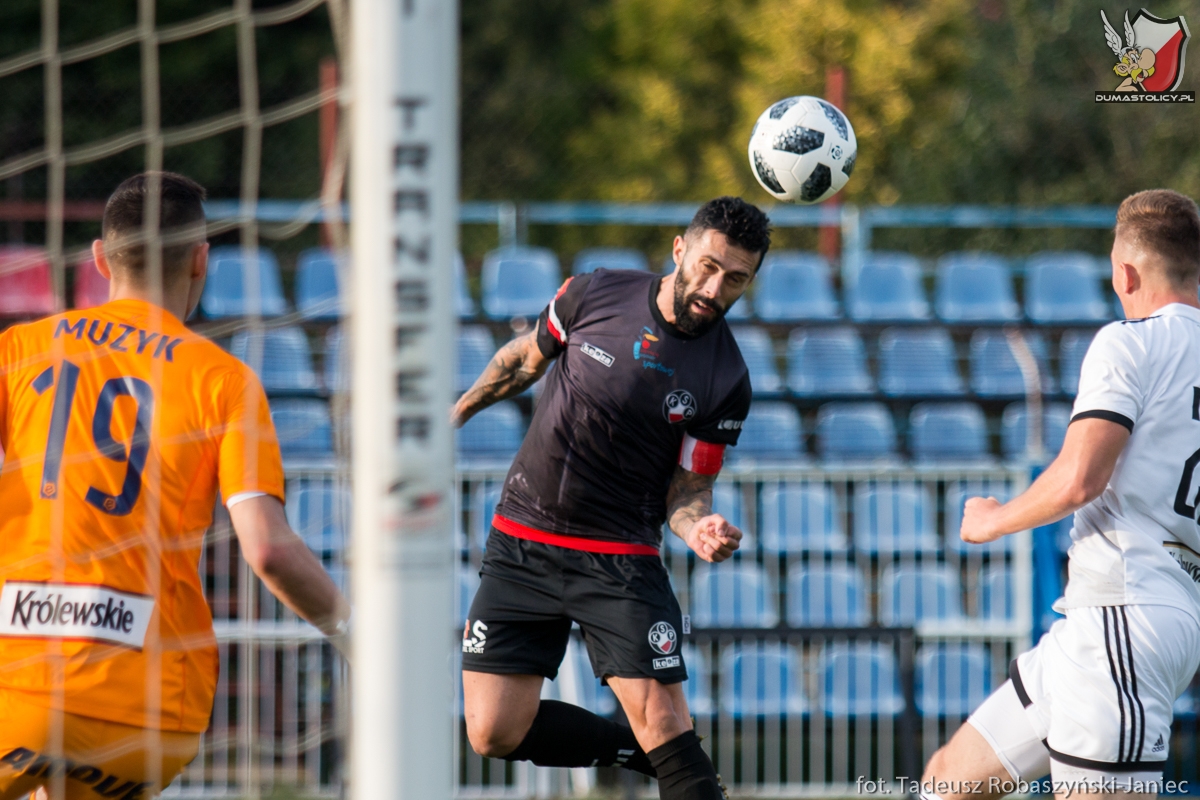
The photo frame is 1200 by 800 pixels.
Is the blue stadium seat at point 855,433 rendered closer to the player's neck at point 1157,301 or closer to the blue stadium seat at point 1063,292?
the blue stadium seat at point 1063,292

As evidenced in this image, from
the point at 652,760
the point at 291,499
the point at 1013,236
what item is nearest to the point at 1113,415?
the point at 652,760

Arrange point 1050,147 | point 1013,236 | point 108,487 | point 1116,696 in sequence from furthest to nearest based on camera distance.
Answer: point 1050,147
point 1013,236
point 1116,696
point 108,487

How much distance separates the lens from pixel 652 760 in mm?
4145

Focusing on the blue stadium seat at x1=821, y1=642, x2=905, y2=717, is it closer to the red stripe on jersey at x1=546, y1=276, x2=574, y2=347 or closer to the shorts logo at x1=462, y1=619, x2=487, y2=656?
the shorts logo at x1=462, y1=619, x2=487, y2=656

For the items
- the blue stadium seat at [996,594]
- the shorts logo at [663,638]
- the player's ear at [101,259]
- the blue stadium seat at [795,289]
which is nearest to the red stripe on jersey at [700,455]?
the shorts logo at [663,638]

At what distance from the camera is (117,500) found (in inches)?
118

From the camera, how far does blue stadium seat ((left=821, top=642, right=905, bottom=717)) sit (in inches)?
271

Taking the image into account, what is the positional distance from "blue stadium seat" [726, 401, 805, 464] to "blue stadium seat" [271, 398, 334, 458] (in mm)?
2546

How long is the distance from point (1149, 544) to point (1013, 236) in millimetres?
10864

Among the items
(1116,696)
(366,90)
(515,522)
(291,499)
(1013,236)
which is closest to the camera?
(366,90)

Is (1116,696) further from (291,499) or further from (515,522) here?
(291,499)

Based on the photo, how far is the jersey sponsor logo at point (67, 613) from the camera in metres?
2.90

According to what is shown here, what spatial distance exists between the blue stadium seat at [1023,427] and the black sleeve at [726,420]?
4503 mm

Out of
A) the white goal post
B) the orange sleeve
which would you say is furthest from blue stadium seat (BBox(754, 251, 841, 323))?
the white goal post
